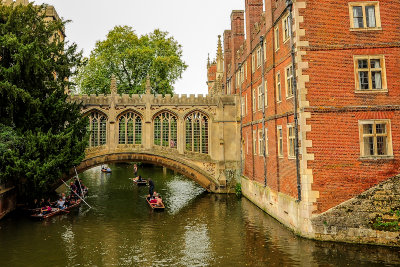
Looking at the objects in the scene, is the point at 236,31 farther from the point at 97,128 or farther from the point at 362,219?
the point at 362,219

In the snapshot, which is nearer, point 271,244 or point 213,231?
point 271,244

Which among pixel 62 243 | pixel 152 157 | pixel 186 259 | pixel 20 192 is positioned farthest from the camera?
pixel 152 157

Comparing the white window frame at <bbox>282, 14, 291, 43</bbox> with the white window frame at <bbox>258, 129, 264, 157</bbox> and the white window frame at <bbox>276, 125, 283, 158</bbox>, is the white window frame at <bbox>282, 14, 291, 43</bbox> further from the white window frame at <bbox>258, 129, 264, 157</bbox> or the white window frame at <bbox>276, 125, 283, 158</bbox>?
the white window frame at <bbox>258, 129, 264, 157</bbox>

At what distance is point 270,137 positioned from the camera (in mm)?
16969

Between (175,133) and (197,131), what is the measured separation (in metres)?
1.98

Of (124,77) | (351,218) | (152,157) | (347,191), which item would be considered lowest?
(351,218)

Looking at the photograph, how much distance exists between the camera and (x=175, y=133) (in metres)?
25.0

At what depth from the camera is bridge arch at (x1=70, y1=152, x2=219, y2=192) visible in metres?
22.3

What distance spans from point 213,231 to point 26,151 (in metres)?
10.9

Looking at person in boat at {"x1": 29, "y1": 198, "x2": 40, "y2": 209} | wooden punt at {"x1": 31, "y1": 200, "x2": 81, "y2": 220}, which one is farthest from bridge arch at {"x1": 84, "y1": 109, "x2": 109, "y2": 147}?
person in boat at {"x1": 29, "y1": 198, "x2": 40, "y2": 209}

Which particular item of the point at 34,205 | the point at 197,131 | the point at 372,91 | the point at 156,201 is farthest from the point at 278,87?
the point at 34,205

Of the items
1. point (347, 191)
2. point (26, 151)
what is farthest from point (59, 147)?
point (347, 191)

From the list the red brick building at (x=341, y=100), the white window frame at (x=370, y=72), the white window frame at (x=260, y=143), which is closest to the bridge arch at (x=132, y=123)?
the white window frame at (x=260, y=143)

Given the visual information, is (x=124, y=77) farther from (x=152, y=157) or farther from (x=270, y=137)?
(x=270, y=137)
